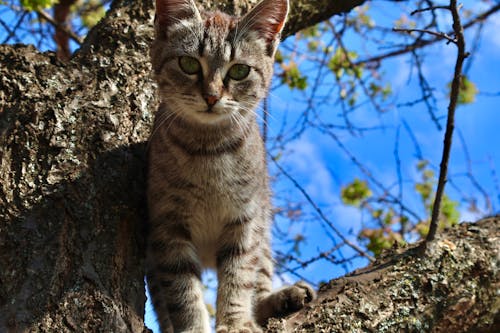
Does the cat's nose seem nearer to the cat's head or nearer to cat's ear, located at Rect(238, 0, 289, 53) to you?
the cat's head

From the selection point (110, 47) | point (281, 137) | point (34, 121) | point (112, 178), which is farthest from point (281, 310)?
point (281, 137)

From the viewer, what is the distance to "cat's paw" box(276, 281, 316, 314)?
115 inches

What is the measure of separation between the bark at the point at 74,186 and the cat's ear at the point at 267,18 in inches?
25.4

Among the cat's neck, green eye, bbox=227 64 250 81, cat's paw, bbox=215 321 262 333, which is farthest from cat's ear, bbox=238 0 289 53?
cat's paw, bbox=215 321 262 333

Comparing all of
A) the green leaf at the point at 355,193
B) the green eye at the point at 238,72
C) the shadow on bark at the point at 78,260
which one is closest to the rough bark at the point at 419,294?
the shadow on bark at the point at 78,260

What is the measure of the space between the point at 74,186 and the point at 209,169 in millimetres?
693

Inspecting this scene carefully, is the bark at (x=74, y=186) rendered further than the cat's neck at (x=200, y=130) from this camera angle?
No

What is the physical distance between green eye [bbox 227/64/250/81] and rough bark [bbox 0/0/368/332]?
517 millimetres

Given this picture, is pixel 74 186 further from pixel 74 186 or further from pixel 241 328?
pixel 241 328

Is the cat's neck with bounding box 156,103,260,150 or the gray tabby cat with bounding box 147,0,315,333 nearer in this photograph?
the gray tabby cat with bounding box 147,0,315,333

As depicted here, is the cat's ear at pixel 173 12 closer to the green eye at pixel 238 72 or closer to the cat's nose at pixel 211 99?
the green eye at pixel 238 72

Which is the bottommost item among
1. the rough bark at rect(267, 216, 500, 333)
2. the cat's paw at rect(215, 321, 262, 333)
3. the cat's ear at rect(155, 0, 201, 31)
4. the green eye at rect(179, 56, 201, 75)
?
the cat's paw at rect(215, 321, 262, 333)

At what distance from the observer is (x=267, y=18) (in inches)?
124

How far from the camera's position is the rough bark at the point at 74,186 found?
234cm
